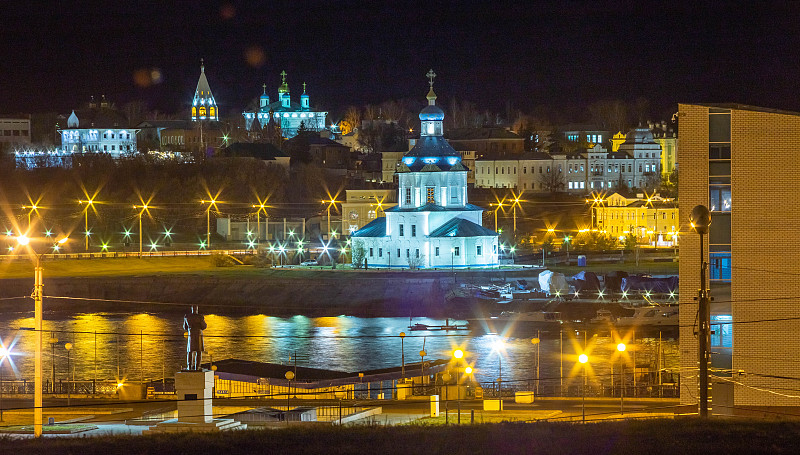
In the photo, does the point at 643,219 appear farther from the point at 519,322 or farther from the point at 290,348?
the point at 290,348

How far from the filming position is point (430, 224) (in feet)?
157

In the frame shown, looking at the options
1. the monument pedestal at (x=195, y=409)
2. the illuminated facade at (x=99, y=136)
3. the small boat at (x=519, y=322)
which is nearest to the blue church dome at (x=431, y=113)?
the small boat at (x=519, y=322)

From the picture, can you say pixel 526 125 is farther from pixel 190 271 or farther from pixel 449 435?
pixel 449 435

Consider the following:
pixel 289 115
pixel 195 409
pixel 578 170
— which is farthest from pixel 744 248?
pixel 289 115

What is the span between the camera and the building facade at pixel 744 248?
16.4 m

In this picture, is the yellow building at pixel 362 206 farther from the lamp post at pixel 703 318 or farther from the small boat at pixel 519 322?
the lamp post at pixel 703 318

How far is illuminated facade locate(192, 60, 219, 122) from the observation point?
101 m

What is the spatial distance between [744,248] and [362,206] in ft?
140

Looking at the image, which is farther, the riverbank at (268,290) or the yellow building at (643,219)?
the yellow building at (643,219)

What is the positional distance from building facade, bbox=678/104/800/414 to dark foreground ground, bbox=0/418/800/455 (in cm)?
372

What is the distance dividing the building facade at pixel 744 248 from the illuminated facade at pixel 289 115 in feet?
Result: 261

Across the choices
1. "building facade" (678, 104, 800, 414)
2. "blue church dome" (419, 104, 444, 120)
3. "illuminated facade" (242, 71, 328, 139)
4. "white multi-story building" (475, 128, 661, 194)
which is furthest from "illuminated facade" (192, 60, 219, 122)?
"building facade" (678, 104, 800, 414)

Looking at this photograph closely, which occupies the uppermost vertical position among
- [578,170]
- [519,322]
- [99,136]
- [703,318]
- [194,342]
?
[99,136]

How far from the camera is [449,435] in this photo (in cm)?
1225
